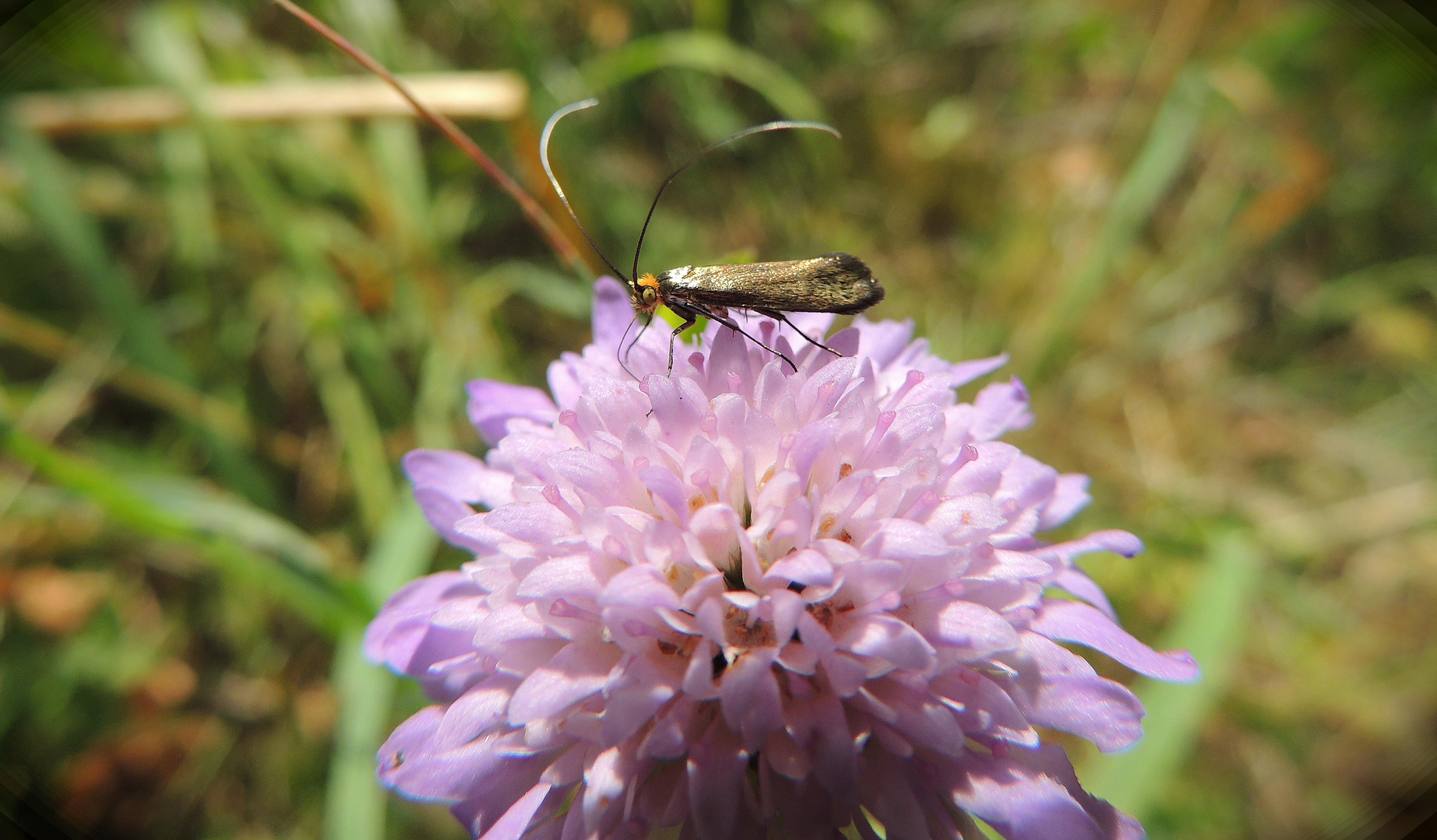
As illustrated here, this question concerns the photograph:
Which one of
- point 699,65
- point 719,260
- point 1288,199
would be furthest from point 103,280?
point 1288,199

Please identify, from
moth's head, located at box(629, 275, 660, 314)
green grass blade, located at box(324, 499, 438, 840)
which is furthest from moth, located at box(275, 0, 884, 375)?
green grass blade, located at box(324, 499, 438, 840)

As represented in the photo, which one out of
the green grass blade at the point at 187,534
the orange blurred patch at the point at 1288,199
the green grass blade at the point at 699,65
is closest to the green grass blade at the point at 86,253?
the green grass blade at the point at 187,534

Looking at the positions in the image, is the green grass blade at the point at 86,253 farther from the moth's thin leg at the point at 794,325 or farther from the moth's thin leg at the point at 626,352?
the moth's thin leg at the point at 794,325

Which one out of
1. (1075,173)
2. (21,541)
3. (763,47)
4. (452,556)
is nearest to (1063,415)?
(1075,173)

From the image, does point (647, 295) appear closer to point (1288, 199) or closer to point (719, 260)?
point (719, 260)

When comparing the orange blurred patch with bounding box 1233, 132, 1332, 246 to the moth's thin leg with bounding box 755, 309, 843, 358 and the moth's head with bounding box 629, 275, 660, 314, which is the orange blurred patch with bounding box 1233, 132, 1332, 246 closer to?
the moth's thin leg with bounding box 755, 309, 843, 358
